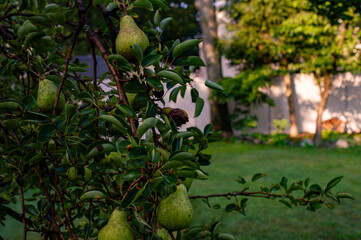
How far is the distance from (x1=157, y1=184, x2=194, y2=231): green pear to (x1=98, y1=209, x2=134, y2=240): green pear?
0.27ft

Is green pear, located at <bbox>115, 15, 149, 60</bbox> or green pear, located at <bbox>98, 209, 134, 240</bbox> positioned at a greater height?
green pear, located at <bbox>115, 15, 149, 60</bbox>

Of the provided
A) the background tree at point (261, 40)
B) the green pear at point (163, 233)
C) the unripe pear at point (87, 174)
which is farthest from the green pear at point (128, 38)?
the background tree at point (261, 40)

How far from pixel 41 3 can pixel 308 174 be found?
5.95 metres

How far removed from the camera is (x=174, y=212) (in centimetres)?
82

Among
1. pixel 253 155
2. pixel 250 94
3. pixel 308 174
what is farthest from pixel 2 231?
pixel 250 94

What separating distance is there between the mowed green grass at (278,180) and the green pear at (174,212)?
318 cm

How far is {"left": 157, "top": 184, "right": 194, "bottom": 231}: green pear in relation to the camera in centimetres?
81

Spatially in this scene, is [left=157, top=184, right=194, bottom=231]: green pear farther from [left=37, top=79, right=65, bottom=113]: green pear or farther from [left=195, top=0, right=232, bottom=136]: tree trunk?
[left=195, top=0, right=232, bottom=136]: tree trunk

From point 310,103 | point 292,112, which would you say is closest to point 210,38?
point 292,112

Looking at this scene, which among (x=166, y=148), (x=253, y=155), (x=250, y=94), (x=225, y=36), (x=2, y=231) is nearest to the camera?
(x=166, y=148)

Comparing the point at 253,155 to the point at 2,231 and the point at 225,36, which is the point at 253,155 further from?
the point at 2,231

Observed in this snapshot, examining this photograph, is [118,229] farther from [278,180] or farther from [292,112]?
[292,112]

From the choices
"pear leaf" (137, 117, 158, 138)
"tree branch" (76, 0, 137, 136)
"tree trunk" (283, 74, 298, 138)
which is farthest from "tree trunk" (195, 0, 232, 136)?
"pear leaf" (137, 117, 158, 138)

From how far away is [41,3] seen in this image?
1298 millimetres
